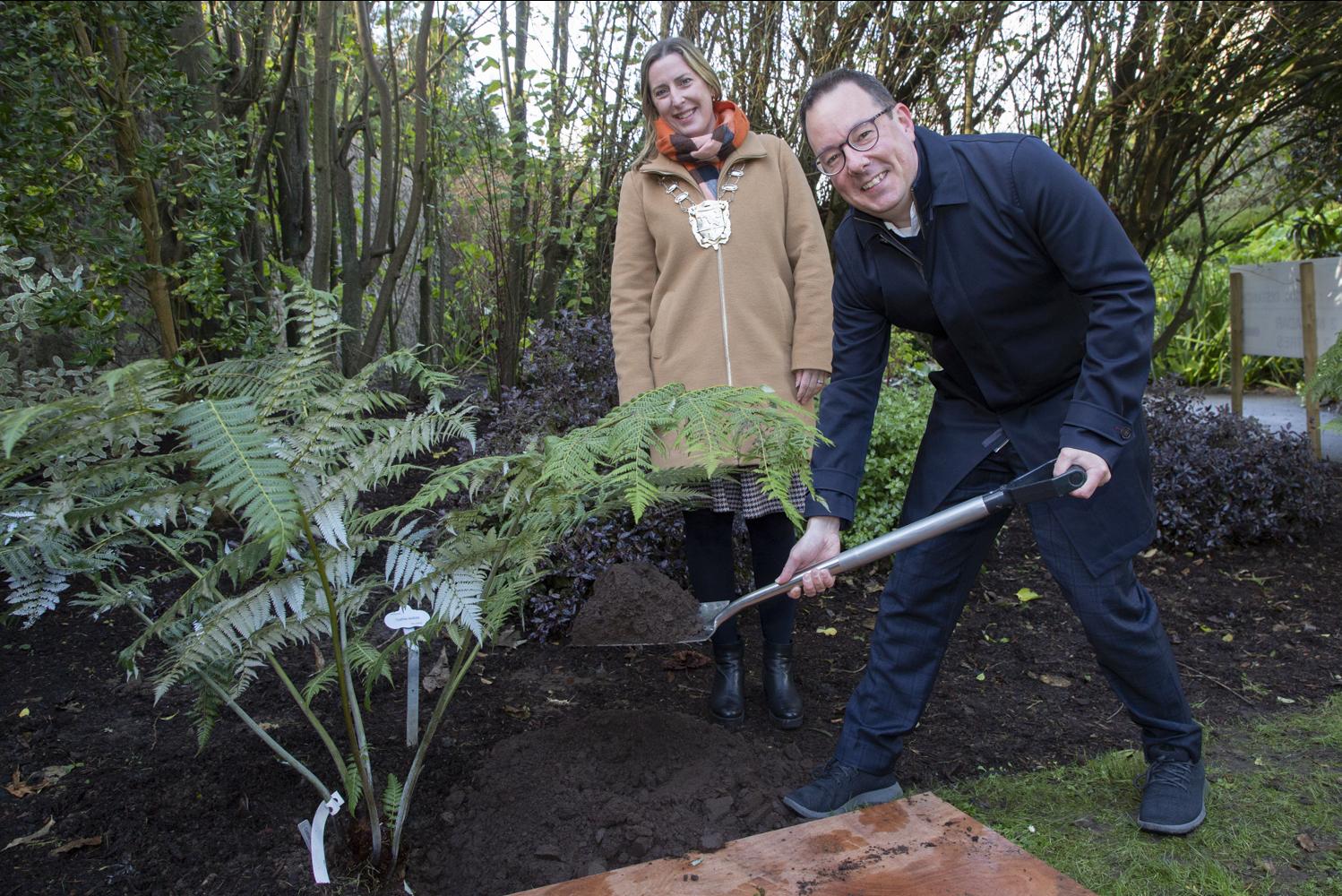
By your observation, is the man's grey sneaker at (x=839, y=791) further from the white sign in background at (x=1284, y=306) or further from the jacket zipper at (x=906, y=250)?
the white sign in background at (x=1284, y=306)

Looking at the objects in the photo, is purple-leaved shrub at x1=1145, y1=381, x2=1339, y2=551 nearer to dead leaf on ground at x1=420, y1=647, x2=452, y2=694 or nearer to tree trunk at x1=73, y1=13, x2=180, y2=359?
dead leaf on ground at x1=420, y1=647, x2=452, y2=694

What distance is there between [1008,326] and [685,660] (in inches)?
68.3

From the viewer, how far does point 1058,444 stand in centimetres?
230

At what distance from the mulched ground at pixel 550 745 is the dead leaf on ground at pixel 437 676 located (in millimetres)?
92

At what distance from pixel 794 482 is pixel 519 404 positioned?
1.86 metres

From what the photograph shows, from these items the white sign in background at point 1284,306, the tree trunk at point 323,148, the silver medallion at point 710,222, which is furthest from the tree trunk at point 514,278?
the white sign in background at point 1284,306

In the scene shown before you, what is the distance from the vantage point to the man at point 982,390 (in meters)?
2.12

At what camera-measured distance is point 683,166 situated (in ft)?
9.72

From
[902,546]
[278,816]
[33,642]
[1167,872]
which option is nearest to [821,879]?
[902,546]

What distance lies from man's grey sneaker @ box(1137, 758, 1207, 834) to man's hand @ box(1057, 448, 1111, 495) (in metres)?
0.91

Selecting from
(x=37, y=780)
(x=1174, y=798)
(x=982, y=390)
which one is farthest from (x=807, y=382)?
(x=37, y=780)

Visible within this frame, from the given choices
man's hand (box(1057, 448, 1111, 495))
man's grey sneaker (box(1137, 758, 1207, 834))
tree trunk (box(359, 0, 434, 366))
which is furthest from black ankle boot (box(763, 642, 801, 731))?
tree trunk (box(359, 0, 434, 366))

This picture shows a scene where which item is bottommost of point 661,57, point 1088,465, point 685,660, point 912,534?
point 685,660

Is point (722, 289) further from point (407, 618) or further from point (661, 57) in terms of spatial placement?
point (407, 618)
